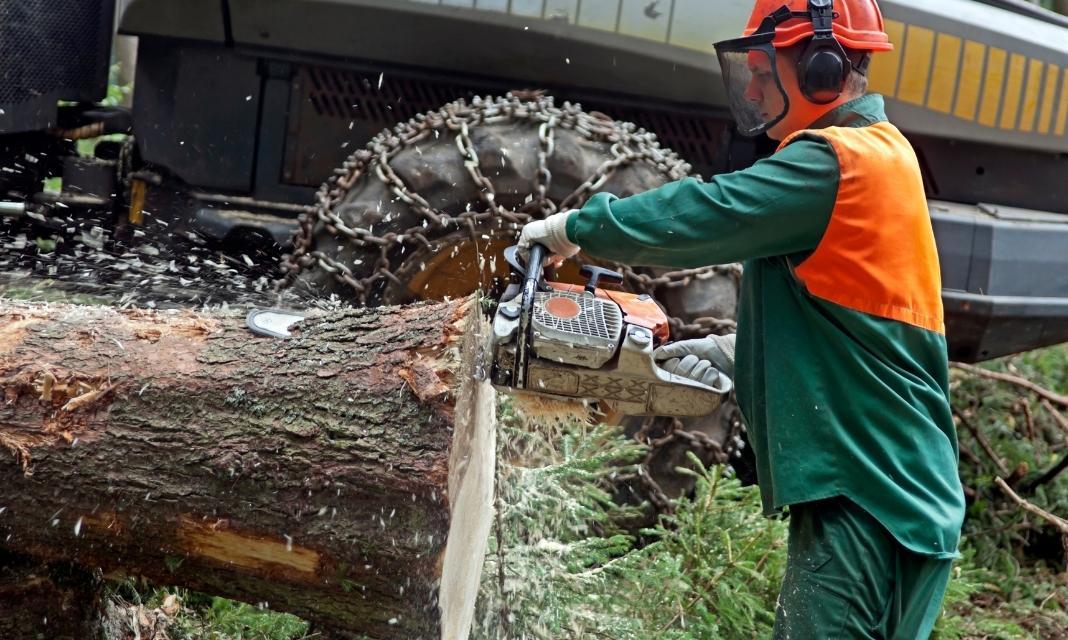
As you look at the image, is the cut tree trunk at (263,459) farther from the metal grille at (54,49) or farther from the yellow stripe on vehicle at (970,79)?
the yellow stripe on vehicle at (970,79)

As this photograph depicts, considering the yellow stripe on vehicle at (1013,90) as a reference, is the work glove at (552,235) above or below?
below

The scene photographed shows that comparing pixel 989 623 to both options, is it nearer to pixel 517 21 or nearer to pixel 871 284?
pixel 871 284

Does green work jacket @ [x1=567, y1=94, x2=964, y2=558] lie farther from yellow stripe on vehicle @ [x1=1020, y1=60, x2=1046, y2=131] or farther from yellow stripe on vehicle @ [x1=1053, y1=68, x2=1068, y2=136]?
yellow stripe on vehicle @ [x1=1053, y1=68, x2=1068, y2=136]

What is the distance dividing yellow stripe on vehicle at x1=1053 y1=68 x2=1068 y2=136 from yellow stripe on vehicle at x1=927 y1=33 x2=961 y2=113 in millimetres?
464

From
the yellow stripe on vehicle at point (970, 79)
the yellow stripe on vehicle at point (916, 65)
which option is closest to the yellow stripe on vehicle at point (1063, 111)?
the yellow stripe on vehicle at point (970, 79)

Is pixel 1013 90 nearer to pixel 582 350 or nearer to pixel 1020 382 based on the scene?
pixel 1020 382

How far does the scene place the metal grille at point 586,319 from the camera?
2416mm

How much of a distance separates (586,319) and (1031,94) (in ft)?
8.68

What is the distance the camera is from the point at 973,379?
5500 millimetres

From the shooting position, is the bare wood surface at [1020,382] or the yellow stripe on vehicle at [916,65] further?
the bare wood surface at [1020,382]

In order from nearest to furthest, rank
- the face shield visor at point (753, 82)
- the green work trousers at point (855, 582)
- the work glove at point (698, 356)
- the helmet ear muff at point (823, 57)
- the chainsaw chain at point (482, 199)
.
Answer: the green work trousers at point (855, 582)
the helmet ear muff at point (823, 57)
the face shield visor at point (753, 82)
the work glove at point (698, 356)
the chainsaw chain at point (482, 199)

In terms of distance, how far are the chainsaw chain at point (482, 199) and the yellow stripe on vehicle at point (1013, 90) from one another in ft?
4.31

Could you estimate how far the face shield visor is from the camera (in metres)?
2.45

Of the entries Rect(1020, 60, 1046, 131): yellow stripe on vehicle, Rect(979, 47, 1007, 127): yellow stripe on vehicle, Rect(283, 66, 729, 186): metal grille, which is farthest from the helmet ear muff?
Rect(1020, 60, 1046, 131): yellow stripe on vehicle
